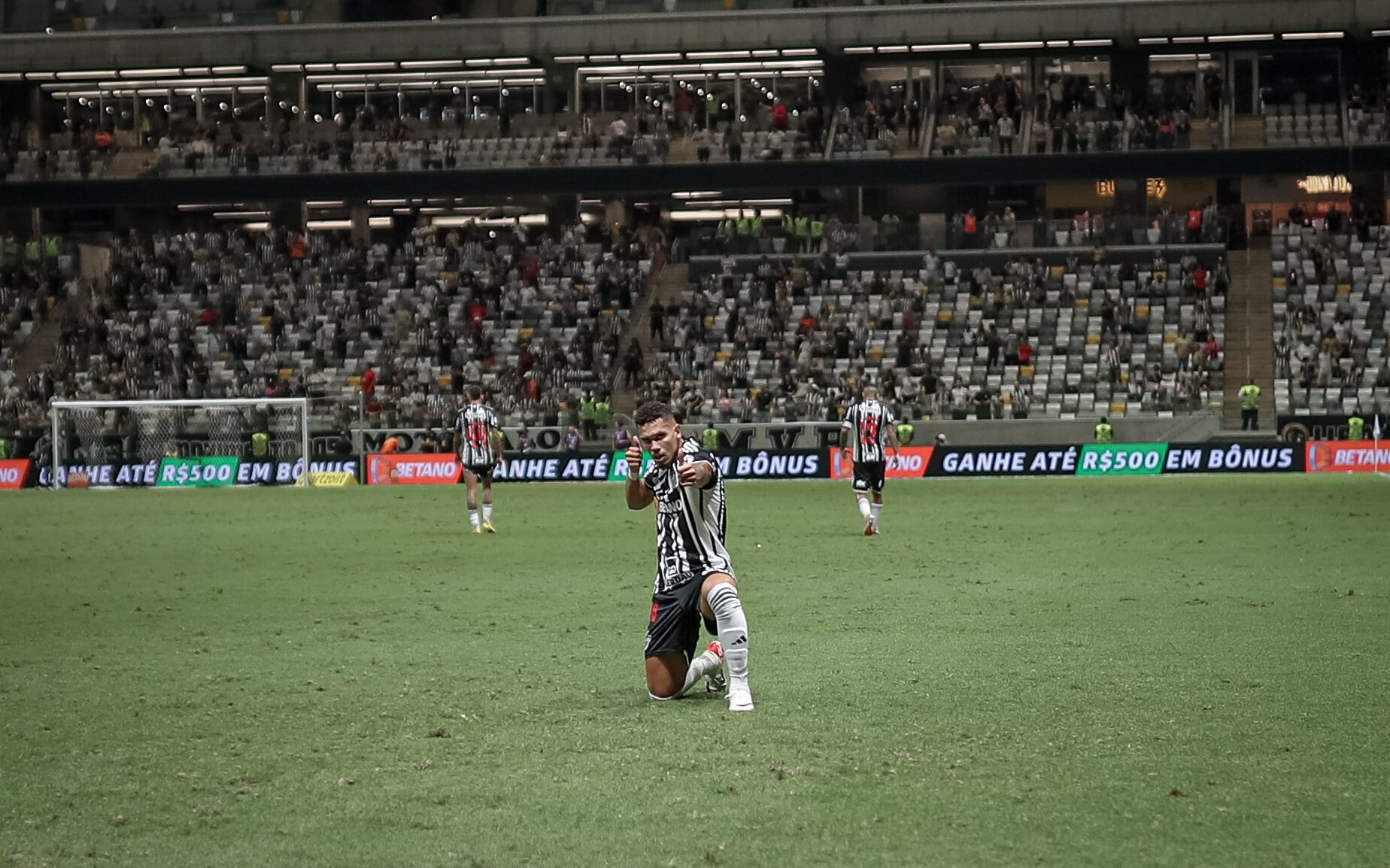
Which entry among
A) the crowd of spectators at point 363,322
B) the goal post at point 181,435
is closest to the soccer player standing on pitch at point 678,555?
the goal post at point 181,435

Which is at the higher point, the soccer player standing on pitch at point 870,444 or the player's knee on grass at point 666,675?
the soccer player standing on pitch at point 870,444

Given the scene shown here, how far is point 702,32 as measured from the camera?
5472 cm

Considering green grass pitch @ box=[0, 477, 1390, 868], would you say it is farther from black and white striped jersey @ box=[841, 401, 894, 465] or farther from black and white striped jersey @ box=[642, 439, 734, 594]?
black and white striped jersey @ box=[841, 401, 894, 465]

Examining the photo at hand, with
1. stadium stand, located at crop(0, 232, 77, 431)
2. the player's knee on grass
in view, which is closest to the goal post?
stadium stand, located at crop(0, 232, 77, 431)

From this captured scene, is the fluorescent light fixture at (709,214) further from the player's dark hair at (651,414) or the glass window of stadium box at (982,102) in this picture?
the player's dark hair at (651,414)

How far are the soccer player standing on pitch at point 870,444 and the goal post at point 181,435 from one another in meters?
20.8

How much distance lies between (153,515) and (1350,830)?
26079 mm

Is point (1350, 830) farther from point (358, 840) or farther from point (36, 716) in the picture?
point (36, 716)

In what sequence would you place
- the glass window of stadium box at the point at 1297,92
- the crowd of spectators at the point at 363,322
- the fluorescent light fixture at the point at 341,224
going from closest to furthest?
the crowd of spectators at the point at 363,322, the glass window of stadium box at the point at 1297,92, the fluorescent light fixture at the point at 341,224

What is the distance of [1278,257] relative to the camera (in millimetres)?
49750

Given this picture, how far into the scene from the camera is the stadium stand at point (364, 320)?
48344 mm

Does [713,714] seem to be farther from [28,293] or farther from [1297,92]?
[28,293]

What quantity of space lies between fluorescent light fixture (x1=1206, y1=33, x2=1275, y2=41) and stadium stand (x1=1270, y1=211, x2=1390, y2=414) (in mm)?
6312

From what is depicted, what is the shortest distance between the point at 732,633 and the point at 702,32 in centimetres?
4779
